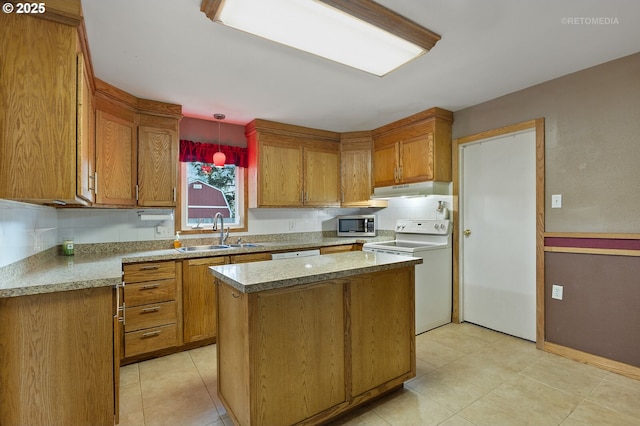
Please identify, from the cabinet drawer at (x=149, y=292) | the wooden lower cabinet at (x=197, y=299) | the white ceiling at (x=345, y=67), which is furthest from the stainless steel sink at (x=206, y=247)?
the white ceiling at (x=345, y=67)

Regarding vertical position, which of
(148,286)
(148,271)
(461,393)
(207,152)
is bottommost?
(461,393)

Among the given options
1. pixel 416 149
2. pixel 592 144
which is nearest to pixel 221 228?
pixel 416 149

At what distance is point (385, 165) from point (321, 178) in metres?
0.85

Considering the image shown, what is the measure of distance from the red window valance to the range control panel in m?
2.13

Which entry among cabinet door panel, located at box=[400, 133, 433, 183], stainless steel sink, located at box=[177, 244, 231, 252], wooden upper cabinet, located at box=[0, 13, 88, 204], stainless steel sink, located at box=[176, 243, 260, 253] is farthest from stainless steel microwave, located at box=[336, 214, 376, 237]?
wooden upper cabinet, located at box=[0, 13, 88, 204]

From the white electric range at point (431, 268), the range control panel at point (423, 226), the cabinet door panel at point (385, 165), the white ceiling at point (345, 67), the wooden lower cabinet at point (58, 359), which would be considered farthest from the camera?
the cabinet door panel at point (385, 165)

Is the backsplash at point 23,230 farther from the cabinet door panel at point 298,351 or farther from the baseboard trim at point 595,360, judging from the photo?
the baseboard trim at point 595,360

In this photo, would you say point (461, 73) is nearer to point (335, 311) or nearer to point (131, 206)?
point (335, 311)

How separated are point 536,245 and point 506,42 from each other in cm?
180

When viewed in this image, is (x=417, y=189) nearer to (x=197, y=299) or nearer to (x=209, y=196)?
(x=209, y=196)

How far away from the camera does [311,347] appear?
68.4 inches

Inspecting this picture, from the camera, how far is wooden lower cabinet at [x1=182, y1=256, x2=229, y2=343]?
2.86 m

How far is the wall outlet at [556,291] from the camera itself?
2.68 m

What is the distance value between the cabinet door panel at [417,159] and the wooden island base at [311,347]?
5.36 ft
